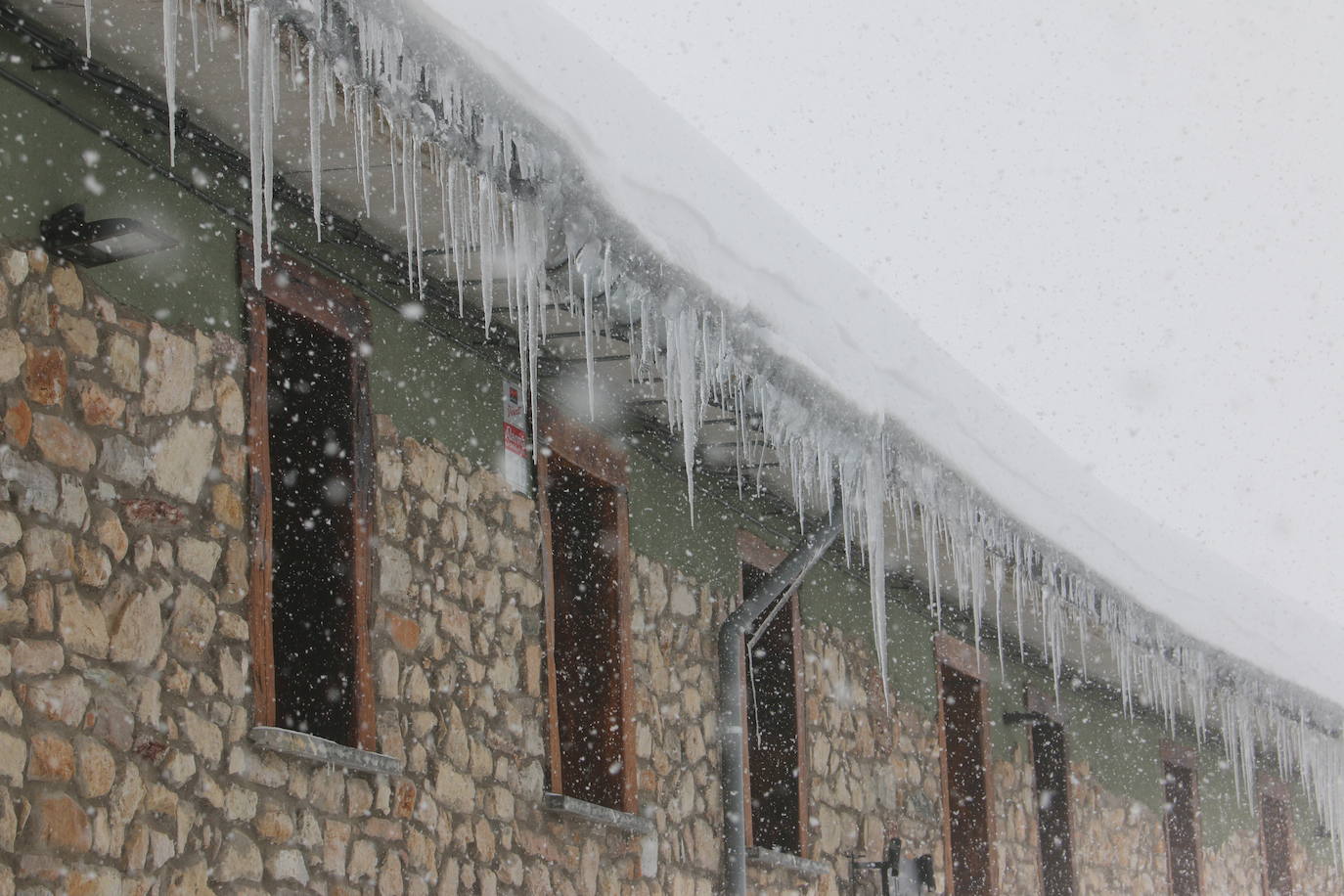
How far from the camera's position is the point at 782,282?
6262 millimetres

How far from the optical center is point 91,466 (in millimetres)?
4230

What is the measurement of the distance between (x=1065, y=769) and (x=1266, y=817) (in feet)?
18.7

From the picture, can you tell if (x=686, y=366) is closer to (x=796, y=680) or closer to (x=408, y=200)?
(x=408, y=200)

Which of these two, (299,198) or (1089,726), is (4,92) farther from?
(1089,726)

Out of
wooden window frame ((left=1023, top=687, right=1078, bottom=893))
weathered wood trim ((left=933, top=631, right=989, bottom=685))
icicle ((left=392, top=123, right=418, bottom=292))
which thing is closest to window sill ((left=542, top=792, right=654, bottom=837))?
icicle ((left=392, top=123, right=418, bottom=292))

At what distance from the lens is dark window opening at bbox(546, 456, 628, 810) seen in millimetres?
6727

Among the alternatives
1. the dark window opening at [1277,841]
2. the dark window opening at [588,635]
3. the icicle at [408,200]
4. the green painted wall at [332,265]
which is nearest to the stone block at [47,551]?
the green painted wall at [332,265]

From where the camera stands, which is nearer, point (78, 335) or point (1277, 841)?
point (78, 335)

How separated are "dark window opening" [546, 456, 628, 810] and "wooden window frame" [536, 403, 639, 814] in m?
0.01

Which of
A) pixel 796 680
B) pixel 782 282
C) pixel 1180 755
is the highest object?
pixel 1180 755

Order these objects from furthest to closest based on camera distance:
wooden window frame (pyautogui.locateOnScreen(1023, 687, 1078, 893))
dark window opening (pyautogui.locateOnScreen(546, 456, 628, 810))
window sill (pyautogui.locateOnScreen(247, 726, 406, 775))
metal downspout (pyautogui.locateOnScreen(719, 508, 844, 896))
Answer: wooden window frame (pyautogui.locateOnScreen(1023, 687, 1078, 893))
metal downspout (pyautogui.locateOnScreen(719, 508, 844, 896))
dark window opening (pyautogui.locateOnScreen(546, 456, 628, 810))
window sill (pyautogui.locateOnScreen(247, 726, 406, 775))

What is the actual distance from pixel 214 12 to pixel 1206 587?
887cm

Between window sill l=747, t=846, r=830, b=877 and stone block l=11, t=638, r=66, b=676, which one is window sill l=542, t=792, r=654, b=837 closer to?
window sill l=747, t=846, r=830, b=877

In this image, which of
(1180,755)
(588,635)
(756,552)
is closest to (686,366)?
(588,635)
